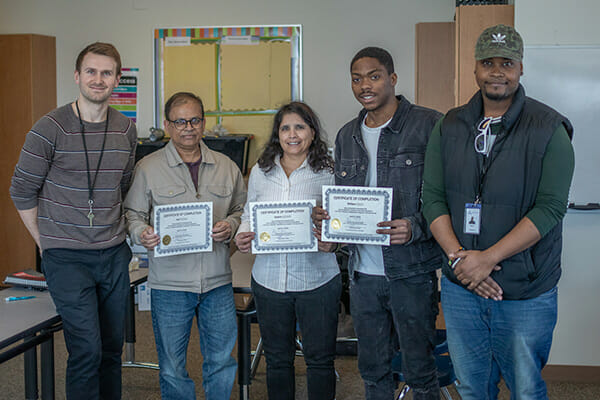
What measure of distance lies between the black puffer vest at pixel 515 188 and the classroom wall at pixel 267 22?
Answer: 373cm

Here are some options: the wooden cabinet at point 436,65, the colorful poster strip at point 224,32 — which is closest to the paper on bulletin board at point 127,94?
the colorful poster strip at point 224,32

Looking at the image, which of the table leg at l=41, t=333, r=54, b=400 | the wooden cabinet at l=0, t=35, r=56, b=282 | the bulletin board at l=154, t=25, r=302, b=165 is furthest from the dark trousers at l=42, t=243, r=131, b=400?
the wooden cabinet at l=0, t=35, r=56, b=282

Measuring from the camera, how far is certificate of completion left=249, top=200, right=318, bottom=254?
2277mm

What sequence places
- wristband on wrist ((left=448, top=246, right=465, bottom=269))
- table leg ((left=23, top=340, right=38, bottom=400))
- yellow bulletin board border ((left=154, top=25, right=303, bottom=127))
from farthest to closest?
1. yellow bulletin board border ((left=154, top=25, right=303, bottom=127))
2. table leg ((left=23, top=340, right=38, bottom=400))
3. wristband on wrist ((left=448, top=246, right=465, bottom=269))

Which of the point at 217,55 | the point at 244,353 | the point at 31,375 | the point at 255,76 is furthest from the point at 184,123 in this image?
the point at 217,55

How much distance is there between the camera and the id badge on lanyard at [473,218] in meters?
1.82

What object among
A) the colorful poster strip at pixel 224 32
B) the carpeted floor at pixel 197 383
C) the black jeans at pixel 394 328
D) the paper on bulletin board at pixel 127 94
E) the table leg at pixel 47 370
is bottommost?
the carpeted floor at pixel 197 383

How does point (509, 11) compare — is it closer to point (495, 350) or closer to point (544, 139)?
point (544, 139)

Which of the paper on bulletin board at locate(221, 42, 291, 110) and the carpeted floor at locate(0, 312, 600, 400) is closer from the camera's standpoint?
the carpeted floor at locate(0, 312, 600, 400)

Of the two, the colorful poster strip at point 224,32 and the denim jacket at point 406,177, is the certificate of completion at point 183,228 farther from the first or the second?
the colorful poster strip at point 224,32

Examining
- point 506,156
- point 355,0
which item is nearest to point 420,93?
point 355,0

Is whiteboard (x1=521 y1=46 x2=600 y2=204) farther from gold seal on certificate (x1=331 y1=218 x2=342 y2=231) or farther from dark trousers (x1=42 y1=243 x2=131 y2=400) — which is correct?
dark trousers (x1=42 y1=243 x2=131 y2=400)

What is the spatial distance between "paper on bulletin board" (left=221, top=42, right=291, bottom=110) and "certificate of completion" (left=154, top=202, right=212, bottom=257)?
131 inches

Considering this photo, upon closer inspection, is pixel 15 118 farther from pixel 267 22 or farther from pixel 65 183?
pixel 65 183
